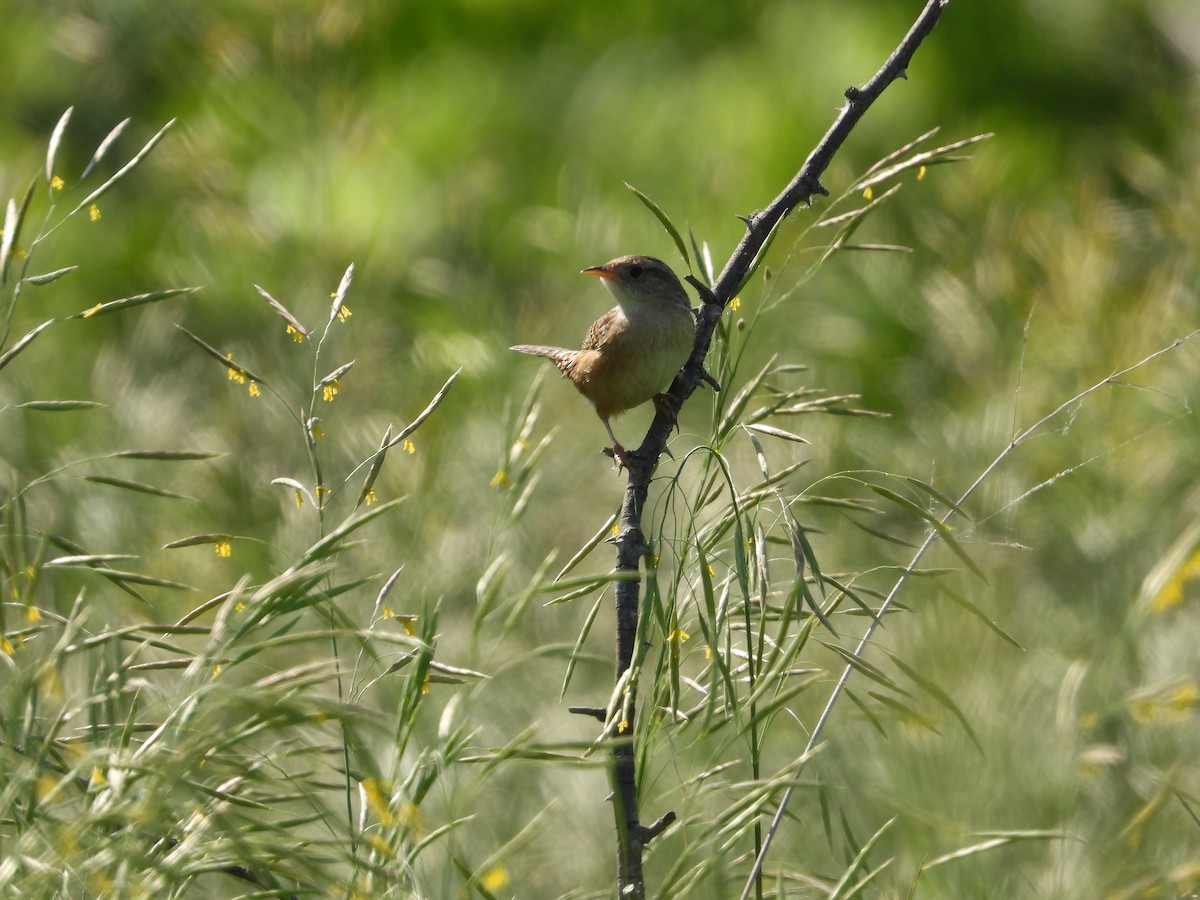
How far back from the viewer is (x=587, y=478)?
5477 millimetres

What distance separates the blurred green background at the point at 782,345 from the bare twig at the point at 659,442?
7.6 inches

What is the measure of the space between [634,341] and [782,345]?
9.40 feet

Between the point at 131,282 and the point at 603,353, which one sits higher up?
the point at 131,282

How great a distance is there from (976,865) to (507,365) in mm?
3504

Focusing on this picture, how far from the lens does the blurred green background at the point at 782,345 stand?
297 centimetres

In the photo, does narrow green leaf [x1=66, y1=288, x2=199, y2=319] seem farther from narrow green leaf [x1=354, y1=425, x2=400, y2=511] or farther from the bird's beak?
the bird's beak

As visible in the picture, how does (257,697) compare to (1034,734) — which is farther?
(1034,734)

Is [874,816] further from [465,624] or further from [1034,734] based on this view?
[465,624]

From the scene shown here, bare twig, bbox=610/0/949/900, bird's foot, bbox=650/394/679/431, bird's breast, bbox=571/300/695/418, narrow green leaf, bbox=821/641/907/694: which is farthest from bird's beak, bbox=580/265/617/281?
narrow green leaf, bbox=821/641/907/694

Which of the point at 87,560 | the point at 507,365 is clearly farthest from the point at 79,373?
the point at 87,560

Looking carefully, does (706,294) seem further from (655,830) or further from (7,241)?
(7,241)

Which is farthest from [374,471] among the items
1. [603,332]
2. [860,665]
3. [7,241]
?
[603,332]

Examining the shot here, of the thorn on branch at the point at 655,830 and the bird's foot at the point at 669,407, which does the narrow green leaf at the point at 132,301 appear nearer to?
the bird's foot at the point at 669,407

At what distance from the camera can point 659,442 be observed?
183cm
